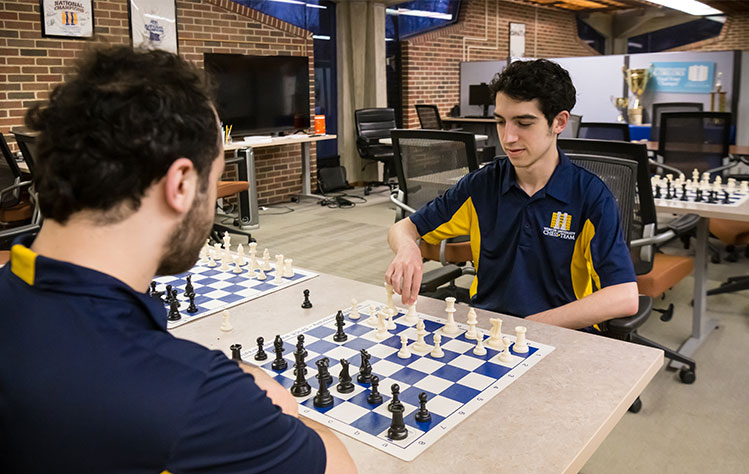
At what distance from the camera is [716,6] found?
11.0 m

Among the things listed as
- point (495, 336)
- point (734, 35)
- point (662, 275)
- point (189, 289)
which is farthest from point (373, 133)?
point (734, 35)

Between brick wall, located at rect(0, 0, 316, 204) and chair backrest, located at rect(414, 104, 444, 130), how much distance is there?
1.61 m

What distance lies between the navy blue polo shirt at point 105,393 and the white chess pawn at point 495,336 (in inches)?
32.4

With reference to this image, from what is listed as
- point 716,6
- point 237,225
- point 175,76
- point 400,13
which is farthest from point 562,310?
point 716,6

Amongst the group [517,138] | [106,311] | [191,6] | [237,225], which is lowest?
[237,225]

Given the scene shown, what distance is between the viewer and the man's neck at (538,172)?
6.50 ft

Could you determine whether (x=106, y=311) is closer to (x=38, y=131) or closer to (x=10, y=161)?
(x=38, y=131)

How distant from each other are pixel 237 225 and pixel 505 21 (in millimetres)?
6906

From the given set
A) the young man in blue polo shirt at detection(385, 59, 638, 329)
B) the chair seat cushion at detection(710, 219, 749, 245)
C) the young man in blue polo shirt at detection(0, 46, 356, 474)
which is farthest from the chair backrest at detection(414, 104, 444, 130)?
the young man in blue polo shirt at detection(0, 46, 356, 474)

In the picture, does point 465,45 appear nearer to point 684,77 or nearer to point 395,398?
point 684,77

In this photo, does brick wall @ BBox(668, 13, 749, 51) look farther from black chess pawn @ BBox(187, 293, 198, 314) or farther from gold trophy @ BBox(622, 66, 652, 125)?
black chess pawn @ BBox(187, 293, 198, 314)

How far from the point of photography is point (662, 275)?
285 centimetres

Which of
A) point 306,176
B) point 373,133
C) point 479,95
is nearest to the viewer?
point 306,176

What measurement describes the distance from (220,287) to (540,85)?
3.75 ft
